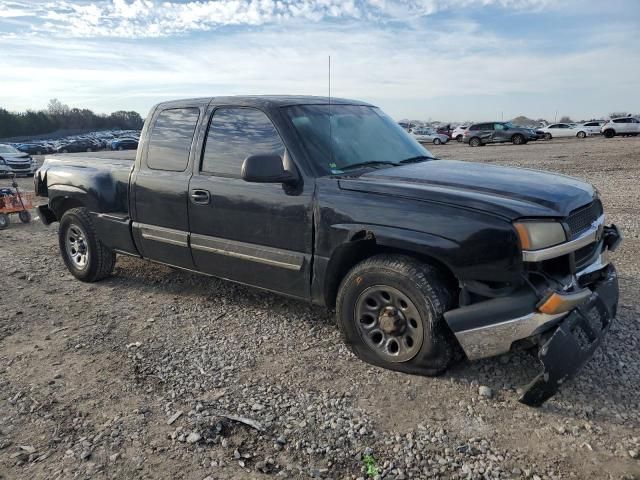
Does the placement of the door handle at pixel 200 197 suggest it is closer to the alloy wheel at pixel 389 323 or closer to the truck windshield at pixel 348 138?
the truck windshield at pixel 348 138

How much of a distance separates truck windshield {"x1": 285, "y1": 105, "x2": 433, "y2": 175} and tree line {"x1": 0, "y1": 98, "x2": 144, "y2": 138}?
92698 millimetres

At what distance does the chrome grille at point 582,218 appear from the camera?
3.14 meters

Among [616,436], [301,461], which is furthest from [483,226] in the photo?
[301,461]

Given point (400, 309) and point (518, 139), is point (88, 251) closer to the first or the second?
point (400, 309)

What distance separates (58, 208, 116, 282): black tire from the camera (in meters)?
5.46

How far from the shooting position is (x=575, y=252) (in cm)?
325

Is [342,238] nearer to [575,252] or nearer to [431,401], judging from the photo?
[431,401]

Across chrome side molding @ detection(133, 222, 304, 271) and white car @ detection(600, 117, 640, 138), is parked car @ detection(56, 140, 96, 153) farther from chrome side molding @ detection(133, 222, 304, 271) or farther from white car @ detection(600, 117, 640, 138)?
chrome side molding @ detection(133, 222, 304, 271)

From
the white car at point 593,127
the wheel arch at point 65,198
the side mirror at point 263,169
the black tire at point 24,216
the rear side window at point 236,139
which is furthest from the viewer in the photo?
the white car at point 593,127

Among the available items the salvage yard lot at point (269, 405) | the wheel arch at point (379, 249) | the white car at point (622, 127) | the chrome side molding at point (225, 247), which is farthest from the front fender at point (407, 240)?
the white car at point (622, 127)

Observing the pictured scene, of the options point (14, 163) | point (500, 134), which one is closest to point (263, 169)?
point (14, 163)

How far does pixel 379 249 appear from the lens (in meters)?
3.55

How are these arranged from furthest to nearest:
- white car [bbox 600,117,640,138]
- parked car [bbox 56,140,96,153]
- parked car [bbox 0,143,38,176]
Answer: parked car [bbox 56,140,96,153]
white car [bbox 600,117,640,138]
parked car [bbox 0,143,38,176]

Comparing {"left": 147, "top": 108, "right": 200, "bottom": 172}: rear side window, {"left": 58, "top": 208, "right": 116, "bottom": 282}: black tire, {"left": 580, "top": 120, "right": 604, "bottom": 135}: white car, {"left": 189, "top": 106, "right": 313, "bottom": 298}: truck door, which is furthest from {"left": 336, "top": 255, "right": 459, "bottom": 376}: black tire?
{"left": 580, "top": 120, "right": 604, "bottom": 135}: white car
